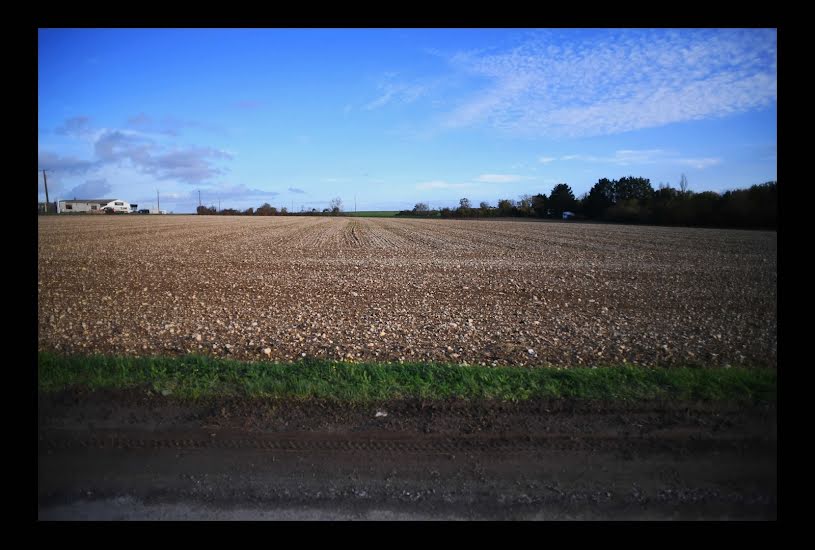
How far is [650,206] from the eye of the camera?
61.8 m

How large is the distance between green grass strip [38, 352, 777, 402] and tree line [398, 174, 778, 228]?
3755 cm

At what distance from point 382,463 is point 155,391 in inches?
128

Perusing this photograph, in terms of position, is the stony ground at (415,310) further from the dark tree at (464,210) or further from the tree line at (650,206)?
the dark tree at (464,210)

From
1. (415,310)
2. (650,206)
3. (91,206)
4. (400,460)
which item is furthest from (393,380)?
(91,206)

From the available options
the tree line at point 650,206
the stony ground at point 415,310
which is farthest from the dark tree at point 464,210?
the stony ground at point 415,310

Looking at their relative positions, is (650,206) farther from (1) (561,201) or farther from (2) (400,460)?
(2) (400,460)

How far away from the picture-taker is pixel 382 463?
3.96 m

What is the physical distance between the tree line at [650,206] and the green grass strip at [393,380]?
37554 millimetres

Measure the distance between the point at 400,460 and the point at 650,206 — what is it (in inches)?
2727

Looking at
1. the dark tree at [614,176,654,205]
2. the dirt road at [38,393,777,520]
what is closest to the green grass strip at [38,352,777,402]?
the dirt road at [38,393,777,520]

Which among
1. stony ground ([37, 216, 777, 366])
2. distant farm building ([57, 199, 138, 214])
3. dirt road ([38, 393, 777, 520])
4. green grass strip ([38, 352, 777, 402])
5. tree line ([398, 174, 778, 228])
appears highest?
distant farm building ([57, 199, 138, 214])

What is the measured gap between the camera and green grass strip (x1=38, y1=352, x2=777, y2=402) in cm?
530

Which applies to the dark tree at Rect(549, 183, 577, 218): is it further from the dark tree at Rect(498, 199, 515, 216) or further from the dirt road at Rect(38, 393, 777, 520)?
the dirt road at Rect(38, 393, 777, 520)

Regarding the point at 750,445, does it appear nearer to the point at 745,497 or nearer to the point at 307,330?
the point at 745,497
